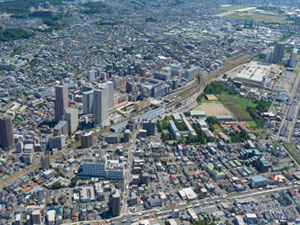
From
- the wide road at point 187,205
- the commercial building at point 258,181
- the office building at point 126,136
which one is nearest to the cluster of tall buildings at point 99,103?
the office building at point 126,136

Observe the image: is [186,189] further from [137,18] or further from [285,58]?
[137,18]

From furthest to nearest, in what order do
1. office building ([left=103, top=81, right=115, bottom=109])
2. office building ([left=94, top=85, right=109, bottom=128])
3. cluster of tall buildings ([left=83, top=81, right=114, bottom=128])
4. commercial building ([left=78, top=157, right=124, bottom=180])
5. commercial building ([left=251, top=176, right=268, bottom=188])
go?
office building ([left=103, top=81, right=115, bottom=109])
cluster of tall buildings ([left=83, top=81, right=114, bottom=128])
office building ([left=94, top=85, right=109, bottom=128])
commercial building ([left=251, top=176, right=268, bottom=188])
commercial building ([left=78, top=157, right=124, bottom=180])

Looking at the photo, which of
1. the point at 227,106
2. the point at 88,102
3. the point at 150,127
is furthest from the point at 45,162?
the point at 227,106

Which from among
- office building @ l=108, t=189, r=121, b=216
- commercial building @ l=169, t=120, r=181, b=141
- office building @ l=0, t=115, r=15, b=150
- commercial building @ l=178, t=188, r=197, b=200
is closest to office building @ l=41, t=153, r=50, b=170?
office building @ l=0, t=115, r=15, b=150

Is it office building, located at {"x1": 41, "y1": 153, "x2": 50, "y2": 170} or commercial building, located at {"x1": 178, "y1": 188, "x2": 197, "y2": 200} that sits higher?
office building, located at {"x1": 41, "y1": 153, "x2": 50, "y2": 170}

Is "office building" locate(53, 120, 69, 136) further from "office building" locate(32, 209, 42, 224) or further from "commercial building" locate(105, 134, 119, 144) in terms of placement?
"office building" locate(32, 209, 42, 224)

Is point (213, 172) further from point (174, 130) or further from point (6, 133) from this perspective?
point (6, 133)

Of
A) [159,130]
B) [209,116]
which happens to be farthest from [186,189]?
[209,116]

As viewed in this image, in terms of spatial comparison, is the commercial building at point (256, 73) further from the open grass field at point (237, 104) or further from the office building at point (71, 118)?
the office building at point (71, 118)
